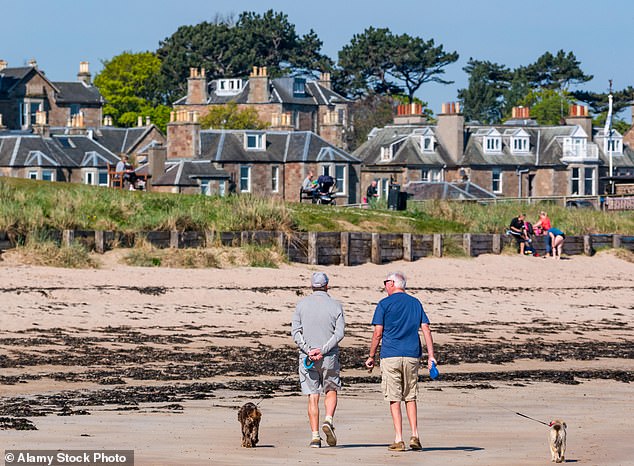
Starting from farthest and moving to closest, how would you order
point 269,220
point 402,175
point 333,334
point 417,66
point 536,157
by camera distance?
point 417,66, point 536,157, point 402,175, point 269,220, point 333,334

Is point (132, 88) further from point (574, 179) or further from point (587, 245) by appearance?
point (587, 245)

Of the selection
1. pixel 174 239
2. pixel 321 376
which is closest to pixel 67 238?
pixel 174 239

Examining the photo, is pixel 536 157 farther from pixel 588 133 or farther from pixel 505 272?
pixel 505 272

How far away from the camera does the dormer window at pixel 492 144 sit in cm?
8975

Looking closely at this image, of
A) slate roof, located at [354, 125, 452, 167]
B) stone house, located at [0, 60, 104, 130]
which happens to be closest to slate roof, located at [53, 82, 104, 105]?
stone house, located at [0, 60, 104, 130]

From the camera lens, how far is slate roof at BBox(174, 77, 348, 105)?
10950 cm

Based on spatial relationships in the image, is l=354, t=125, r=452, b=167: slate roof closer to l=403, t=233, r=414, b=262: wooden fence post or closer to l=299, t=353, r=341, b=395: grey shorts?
l=403, t=233, r=414, b=262: wooden fence post

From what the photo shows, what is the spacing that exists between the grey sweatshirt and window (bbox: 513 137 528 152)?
257ft

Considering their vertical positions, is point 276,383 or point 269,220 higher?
point 269,220

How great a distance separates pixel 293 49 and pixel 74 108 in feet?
123

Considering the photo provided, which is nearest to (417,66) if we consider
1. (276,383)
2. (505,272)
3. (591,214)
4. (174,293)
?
(591,214)

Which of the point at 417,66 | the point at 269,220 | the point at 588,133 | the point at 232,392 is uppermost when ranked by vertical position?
the point at 417,66

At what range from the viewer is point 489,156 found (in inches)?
3524

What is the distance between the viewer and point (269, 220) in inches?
1438
